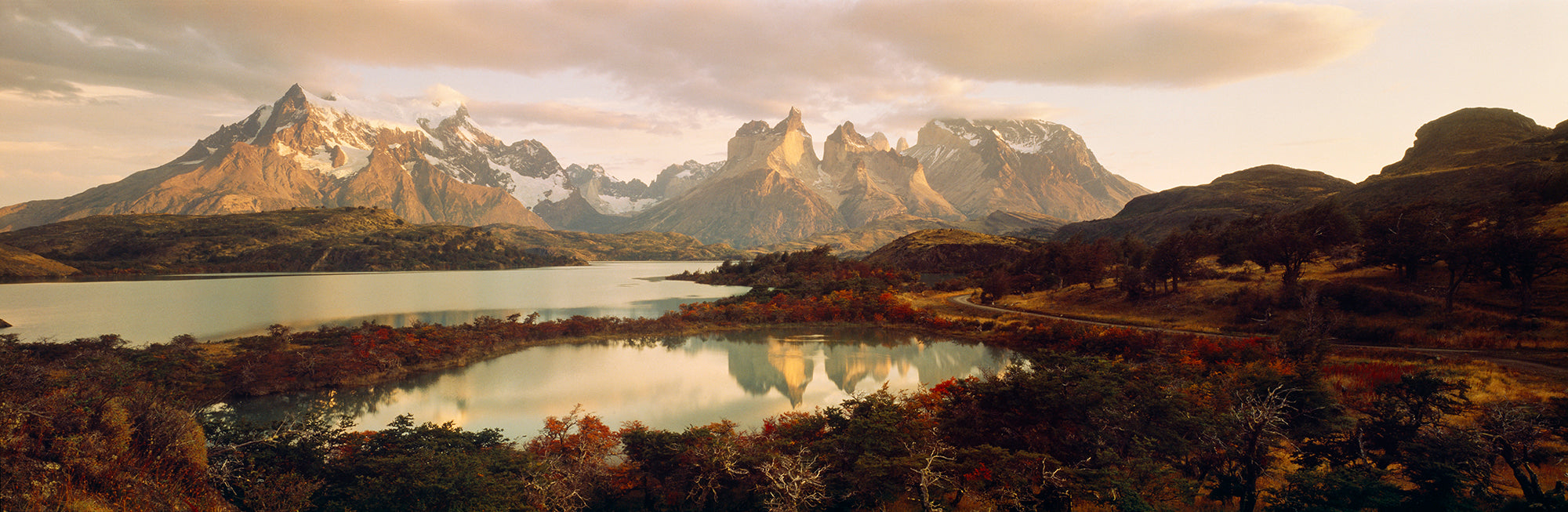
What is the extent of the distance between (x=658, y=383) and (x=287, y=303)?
7055cm

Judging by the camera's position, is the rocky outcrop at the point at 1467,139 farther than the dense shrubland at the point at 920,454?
Yes

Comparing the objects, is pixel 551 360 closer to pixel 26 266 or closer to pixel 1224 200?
pixel 26 266

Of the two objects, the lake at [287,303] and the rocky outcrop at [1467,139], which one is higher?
the rocky outcrop at [1467,139]

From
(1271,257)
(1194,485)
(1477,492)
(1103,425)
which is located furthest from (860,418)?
(1271,257)

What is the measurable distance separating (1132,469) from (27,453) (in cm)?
2077

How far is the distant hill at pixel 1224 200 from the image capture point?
124875 millimetres

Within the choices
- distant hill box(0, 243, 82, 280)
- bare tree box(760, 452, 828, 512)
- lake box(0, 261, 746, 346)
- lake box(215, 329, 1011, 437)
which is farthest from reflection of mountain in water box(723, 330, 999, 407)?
distant hill box(0, 243, 82, 280)

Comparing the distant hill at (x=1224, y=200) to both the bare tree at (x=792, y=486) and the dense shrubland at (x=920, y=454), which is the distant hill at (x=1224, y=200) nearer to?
the dense shrubland at (x=920, y=454)

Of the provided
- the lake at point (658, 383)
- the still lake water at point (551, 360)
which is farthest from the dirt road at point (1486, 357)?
the still lake water at point (551, 360)

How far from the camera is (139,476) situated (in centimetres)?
1099

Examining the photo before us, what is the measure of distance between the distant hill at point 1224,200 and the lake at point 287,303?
9326 cm

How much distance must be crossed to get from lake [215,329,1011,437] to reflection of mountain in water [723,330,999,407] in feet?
0.37

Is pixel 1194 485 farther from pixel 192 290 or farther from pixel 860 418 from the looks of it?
pixel 192 290

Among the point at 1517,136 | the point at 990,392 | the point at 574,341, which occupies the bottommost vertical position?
the point at 574,341
